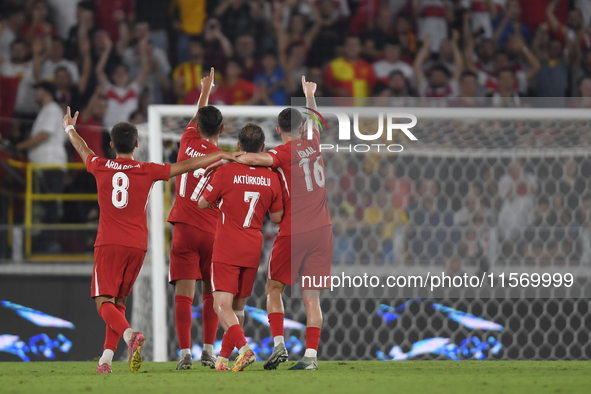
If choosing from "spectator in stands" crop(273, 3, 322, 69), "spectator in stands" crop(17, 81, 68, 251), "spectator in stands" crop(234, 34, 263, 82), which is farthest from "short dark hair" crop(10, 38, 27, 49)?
"spectator in stands" crop(273, 3, 322, 69)

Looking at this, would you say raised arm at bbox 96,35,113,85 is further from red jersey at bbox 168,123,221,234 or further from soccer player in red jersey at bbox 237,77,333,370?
soccer player in red jersey at bbox 237,77,333,370

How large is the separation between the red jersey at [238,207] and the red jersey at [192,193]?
0.94 feet

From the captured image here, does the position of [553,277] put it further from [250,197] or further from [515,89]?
[515,89]

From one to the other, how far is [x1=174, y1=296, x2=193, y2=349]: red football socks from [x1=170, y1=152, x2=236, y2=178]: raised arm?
0.80 m

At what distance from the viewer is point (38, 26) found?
A: 8.71 m

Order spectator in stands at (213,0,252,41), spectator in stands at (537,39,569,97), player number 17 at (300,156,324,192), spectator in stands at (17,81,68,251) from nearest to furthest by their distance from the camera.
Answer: player number 17 at (300,156,324,192) → spectator in stands at (17,81,68,251) → spectator in stands at (537,39,569,97) → spectator in stands at (213,0,252,41)

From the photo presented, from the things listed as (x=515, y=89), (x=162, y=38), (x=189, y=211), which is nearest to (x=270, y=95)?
(x=162, y=38)

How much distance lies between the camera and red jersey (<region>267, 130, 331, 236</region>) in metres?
4.07

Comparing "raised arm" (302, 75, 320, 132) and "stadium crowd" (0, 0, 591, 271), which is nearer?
"raised arm" (302, 75, 320, 132)

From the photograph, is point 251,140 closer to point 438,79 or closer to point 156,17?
point 438,79

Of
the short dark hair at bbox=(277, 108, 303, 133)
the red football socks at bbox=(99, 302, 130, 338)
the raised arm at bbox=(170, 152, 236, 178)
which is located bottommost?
the red football socks at bbox=(99, 302, 130, 338)

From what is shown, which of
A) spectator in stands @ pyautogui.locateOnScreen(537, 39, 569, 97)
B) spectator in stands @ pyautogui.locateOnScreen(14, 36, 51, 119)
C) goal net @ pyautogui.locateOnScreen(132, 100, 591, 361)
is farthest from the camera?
spectator in stands @ pyautogui.locateOnScreen(537, 39, 569, 97)

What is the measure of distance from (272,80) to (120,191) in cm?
495

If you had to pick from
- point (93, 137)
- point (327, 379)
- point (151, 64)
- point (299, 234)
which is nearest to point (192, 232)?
point (299, 234)
